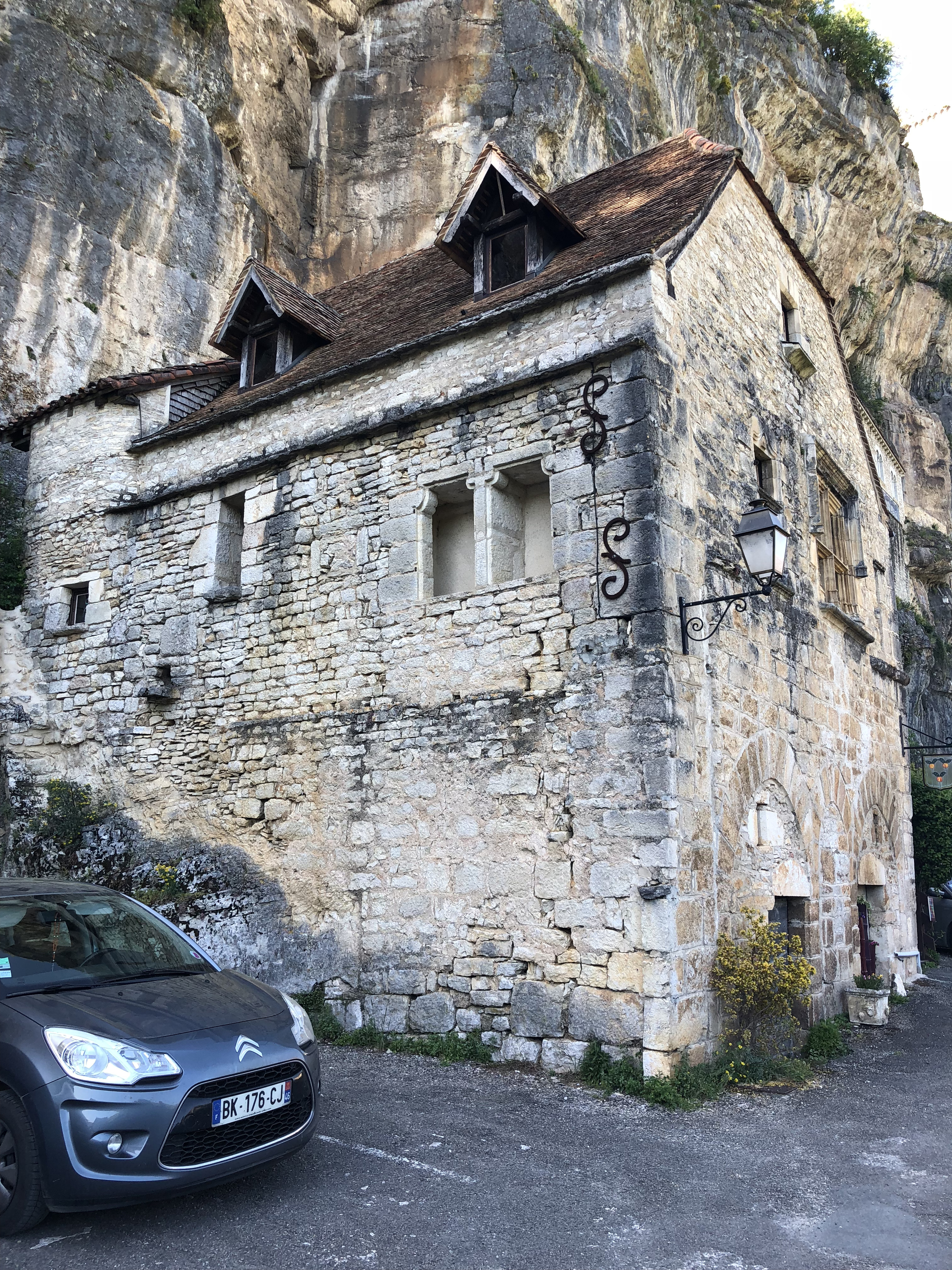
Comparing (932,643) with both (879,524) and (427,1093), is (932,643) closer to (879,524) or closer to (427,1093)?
(879,524)

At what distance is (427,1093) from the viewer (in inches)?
224

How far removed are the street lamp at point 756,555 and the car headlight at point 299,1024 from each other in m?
3.57

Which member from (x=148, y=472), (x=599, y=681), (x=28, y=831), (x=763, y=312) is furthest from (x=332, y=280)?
(x=599, y=681)

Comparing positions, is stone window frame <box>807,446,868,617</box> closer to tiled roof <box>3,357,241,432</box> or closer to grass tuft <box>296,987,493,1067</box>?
grass tuft <box>296,987,493,1067</box>

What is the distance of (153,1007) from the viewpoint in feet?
12.7

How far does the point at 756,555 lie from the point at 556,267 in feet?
10.4

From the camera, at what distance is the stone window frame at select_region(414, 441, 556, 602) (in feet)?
23.6

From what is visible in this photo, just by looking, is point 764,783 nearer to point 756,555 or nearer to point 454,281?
point 756,555

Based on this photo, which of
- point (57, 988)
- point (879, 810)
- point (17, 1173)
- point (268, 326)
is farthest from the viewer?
point (879, 810)

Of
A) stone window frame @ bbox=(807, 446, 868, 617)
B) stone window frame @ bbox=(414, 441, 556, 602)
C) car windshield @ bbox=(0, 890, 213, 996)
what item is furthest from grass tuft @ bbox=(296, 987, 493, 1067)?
stone window frame @ bbox=(807, 446, 868, 617)

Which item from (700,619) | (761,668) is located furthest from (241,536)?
(761,668)

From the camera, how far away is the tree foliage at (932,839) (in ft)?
44.3

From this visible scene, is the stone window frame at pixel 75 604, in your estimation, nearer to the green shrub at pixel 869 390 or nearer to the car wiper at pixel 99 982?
the car wiper at pixel 99 982

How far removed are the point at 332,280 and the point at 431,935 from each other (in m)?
14.1
